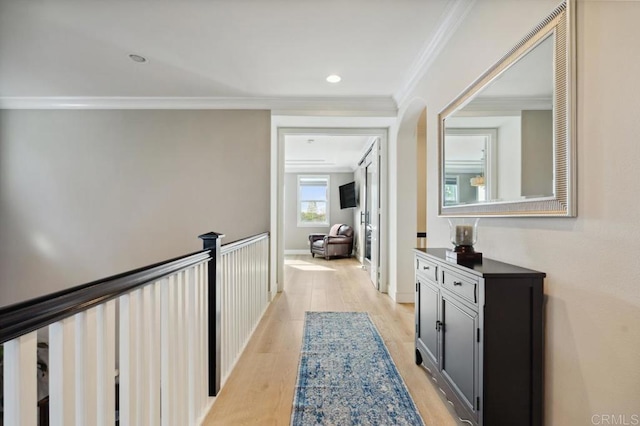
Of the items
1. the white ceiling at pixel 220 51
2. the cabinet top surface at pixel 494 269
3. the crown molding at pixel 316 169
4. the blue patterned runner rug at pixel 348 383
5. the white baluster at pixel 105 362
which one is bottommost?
the blue patterned runner rug at pixel 348 383

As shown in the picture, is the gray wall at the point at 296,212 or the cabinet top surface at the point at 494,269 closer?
the cabinet top surface at the point at 494,269

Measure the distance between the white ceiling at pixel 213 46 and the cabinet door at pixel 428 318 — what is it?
1892 millimetres

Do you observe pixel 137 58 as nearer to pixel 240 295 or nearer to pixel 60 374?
pixel 240 295

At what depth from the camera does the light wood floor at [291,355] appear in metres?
1.71

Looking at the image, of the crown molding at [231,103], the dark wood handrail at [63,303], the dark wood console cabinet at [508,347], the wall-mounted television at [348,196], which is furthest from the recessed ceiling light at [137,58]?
the wall-mounted television at [348,196]

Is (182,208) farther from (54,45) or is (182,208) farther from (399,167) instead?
(399,167)

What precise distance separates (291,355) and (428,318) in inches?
43.6

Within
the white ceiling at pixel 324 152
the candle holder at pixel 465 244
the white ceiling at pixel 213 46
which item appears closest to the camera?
the candle holder at pixel 465 244

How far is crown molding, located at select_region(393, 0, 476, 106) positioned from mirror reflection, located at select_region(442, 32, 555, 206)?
1.95 feet

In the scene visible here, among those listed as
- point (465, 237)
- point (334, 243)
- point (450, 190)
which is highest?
point (450, 190)

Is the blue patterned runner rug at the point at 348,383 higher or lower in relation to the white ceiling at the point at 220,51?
lower

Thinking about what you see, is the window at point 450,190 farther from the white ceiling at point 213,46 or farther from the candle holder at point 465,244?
the white ceiling at point 213,46

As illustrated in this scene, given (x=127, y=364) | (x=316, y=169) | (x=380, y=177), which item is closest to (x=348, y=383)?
(x=127, y=364)

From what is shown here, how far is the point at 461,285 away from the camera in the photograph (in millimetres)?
1515
